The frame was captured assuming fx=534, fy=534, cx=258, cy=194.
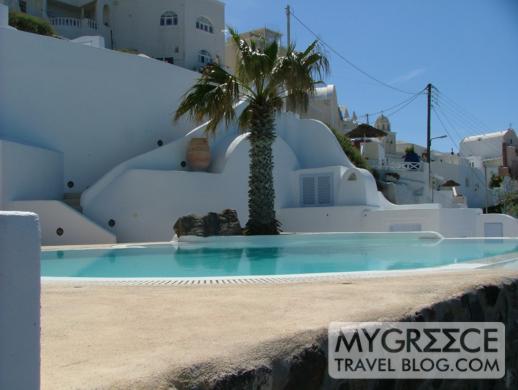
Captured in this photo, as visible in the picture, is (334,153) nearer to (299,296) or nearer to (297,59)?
(297,59)

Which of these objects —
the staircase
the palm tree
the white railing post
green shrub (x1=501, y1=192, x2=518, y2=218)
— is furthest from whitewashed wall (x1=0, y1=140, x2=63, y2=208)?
green shrub (x1=501, y1=192, x2=518, y2=218)

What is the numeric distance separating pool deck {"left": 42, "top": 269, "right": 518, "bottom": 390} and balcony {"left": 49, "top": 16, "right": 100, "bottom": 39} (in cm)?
3006

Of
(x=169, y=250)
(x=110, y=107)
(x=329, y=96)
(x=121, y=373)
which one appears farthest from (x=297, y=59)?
(x=329, y=96)

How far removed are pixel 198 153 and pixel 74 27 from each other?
61.2 feet

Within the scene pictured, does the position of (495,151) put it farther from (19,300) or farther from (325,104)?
(19,300)

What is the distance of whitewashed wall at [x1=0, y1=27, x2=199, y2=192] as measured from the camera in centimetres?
1741

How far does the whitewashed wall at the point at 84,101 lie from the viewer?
57.1 feet

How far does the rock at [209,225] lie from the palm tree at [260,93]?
1.60 ft

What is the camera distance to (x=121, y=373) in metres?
2.09

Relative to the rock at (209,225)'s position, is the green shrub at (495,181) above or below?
above

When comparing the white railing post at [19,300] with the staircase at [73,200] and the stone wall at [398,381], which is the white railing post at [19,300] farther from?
the staircase at [73,200]

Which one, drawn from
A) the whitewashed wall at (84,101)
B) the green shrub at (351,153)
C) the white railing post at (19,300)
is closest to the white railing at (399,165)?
the green shrub at (351,153)

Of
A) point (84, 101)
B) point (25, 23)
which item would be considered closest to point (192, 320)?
point (84, 101)

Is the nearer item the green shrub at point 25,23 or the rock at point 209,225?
the rock at point 209,225
